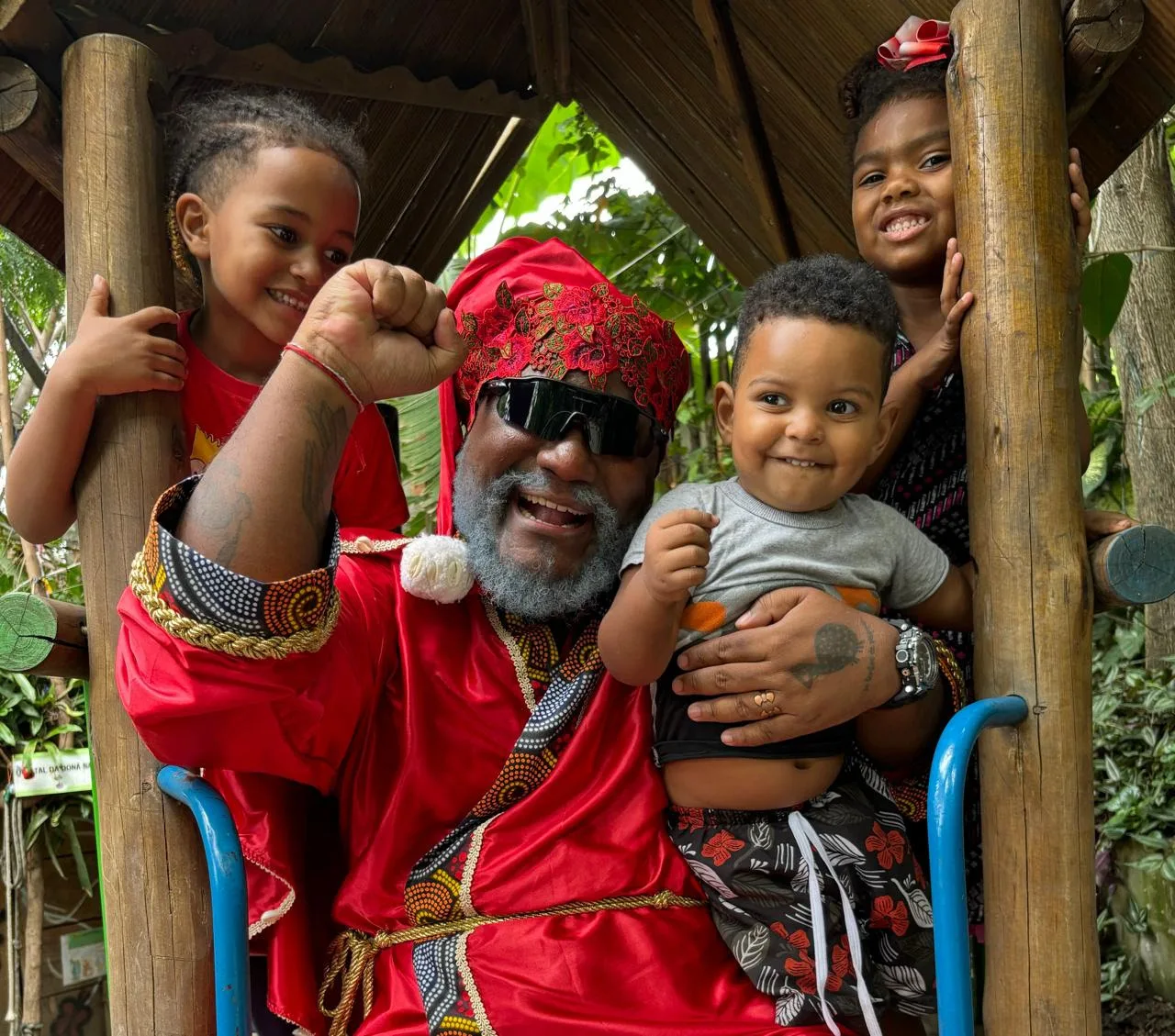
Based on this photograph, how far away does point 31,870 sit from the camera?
17.6ft

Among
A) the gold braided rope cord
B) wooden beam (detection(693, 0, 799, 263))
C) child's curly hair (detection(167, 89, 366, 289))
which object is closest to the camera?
the gold braided rope cord

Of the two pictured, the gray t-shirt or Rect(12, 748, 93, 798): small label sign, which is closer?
the gray t-shirt

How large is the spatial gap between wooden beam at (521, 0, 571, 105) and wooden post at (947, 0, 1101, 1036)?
60.3 inches

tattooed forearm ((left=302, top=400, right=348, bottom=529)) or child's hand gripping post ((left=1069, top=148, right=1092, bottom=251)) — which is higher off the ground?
child's hand gripping post ((left=1069, top=148, right=1092, bottom=251))

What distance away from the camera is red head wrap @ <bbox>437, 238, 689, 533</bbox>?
252 centimetres

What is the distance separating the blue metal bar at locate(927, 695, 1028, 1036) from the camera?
1.90 m

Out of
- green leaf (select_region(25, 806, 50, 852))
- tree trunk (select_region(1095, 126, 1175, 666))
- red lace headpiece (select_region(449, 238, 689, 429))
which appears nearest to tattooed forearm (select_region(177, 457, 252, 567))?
red lace headpiece (select_region(449, 238, 689, 429))

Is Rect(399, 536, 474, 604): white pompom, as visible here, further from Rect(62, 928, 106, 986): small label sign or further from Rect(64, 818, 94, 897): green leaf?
Rect(62, 928, 106, 986): small label sign

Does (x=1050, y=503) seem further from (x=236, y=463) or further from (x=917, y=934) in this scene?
(x=236, y=463)

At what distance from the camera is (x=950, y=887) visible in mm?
1914

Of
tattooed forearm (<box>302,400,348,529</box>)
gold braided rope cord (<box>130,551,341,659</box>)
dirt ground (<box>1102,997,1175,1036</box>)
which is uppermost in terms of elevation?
tattooed forearm (<box>302,400,348,529</box>)

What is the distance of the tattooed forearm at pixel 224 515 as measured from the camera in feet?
6.21

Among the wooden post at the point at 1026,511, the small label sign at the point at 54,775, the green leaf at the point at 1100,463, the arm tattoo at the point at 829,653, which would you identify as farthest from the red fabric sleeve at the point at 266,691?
the green leaf at the point at 1100,463

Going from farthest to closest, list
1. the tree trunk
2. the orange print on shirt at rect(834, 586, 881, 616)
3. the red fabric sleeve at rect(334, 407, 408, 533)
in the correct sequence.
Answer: the tree trunk → the red fabric sleeve at rect(334, 407, 408, 533) → the orange print on shirt at rect(834, 586, 881, 616)
